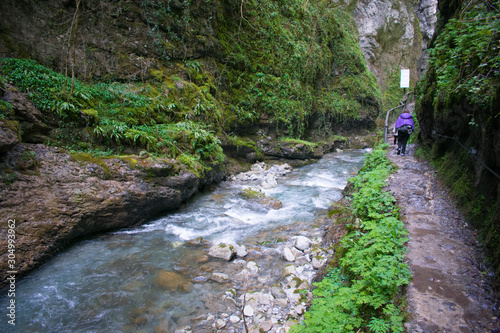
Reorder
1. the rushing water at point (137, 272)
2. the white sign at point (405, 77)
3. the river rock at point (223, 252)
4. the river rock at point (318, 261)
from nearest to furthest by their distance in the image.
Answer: the rushing water at point (137, 272) < the river rock at point (318, 261) < the river rock at point (223, 252) < the white sign at point (405, 77)

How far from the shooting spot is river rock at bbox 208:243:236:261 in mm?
5242

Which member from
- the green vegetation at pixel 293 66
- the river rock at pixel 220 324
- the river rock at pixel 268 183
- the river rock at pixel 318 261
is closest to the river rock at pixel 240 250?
the river rock at pixel 318 261

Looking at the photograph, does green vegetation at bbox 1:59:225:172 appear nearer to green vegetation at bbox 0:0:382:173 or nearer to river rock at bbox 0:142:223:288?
green vegetation at bbox 0:0:382:173

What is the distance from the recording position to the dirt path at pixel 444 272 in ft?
7.30

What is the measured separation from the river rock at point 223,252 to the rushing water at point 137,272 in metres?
0.29

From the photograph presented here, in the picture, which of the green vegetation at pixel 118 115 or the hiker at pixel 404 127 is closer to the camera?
the green vegetation at pixel 118 115

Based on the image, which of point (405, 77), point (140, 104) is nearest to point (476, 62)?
point (140, 104)

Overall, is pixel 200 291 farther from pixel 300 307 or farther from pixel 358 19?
pixel 358 19

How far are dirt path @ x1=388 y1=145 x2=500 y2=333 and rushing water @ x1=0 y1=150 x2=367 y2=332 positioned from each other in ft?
9.87

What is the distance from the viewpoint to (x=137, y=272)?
4797mm

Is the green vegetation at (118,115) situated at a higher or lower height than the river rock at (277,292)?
higher

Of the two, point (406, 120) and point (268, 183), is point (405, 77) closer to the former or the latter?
point (406, 120)

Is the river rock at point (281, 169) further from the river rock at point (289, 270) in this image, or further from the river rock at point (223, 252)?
the river rock at point (289, 270)

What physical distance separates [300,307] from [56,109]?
767 centimetres
